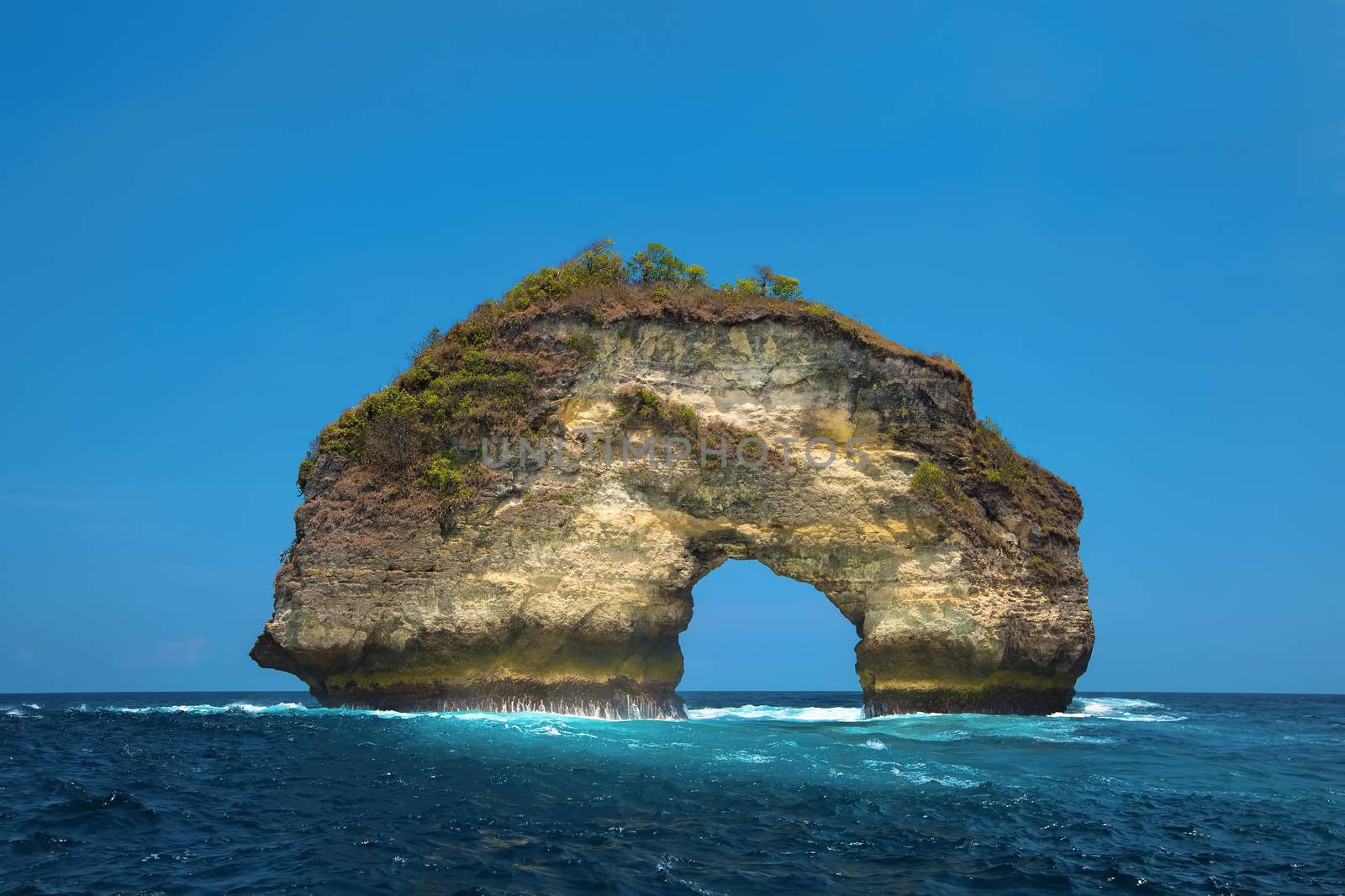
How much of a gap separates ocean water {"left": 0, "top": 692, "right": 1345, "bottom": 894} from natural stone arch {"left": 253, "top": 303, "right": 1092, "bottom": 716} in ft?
15.6

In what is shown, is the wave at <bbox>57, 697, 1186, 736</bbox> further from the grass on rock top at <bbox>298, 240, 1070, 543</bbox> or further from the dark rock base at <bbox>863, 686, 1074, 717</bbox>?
the grass on rock top at <bbox>298, 240, 1070, 543</bbox>

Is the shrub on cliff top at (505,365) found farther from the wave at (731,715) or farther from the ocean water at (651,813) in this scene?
the ocean water at (651,813)

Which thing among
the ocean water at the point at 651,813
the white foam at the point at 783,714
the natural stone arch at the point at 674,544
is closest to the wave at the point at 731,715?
the white foam at the point at 783,714

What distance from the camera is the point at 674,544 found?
27.0m

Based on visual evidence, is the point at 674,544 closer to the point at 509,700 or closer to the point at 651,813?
the point at 509,700

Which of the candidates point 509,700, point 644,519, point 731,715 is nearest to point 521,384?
point 644,519

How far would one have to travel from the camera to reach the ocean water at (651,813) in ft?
31.3

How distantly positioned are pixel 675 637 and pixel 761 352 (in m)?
8.80

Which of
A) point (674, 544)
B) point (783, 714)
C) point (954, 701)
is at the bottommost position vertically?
point (783, 714)

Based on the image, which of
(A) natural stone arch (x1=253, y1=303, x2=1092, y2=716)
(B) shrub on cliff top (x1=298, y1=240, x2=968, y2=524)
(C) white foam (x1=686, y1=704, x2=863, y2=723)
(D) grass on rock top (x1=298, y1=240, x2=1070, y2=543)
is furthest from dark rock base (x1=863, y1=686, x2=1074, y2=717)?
(B) shrub on cliff top (x1=298, y1=240, x2=968, y2=524)

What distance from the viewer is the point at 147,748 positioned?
1808cm

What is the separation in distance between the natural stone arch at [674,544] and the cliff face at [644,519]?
7 cm

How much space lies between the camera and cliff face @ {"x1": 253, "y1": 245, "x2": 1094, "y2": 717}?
1012 inches

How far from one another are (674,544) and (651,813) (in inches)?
589
